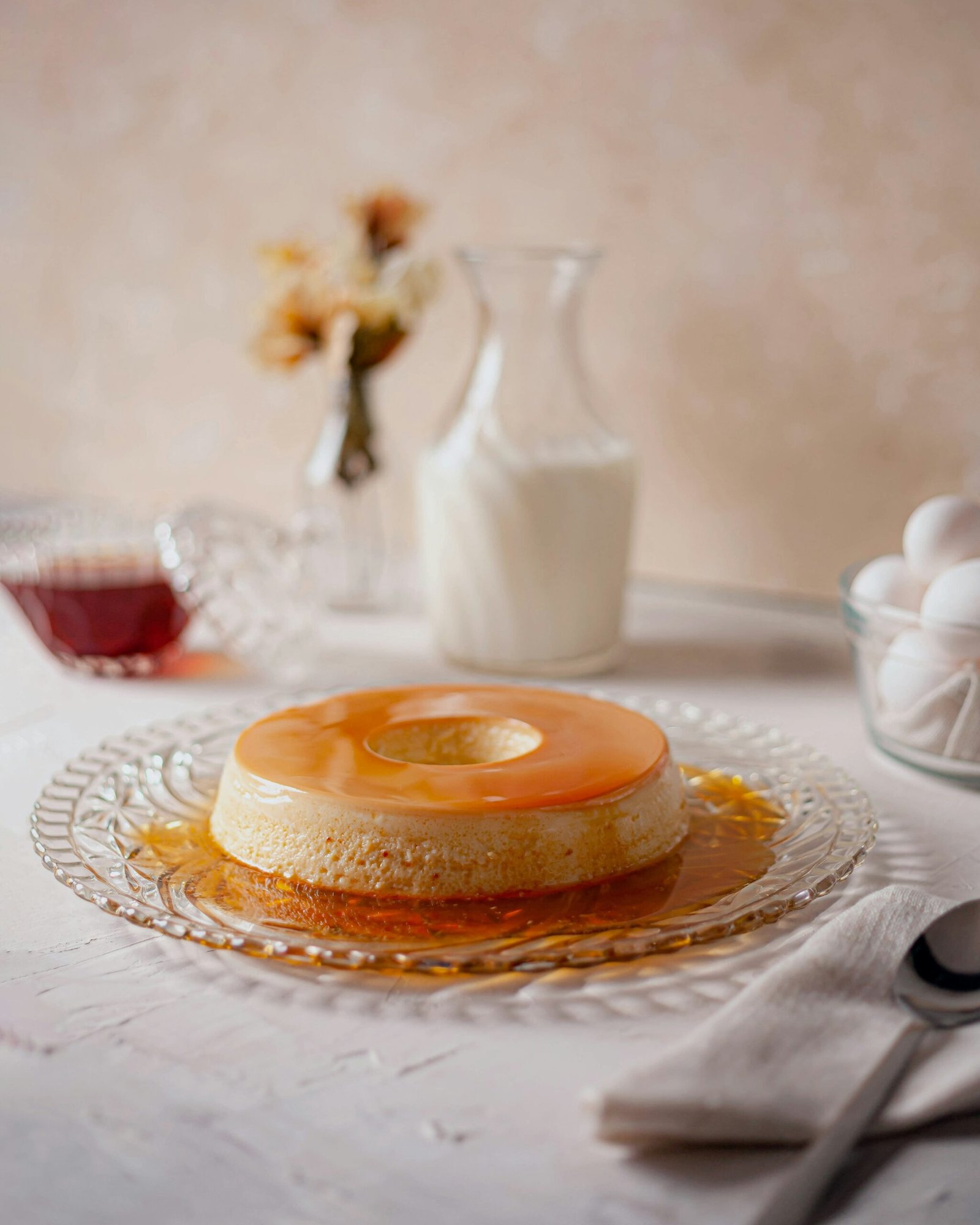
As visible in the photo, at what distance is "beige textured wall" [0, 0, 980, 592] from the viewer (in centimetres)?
114

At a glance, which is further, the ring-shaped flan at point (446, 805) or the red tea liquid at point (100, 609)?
the red tea liquid at point (100, 609)

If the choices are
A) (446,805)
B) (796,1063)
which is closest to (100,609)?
(446,805)

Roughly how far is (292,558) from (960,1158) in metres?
0.75

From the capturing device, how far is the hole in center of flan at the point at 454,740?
0.73m

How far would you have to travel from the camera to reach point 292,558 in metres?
1.08

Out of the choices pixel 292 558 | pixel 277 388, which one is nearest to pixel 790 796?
pixel 292 558

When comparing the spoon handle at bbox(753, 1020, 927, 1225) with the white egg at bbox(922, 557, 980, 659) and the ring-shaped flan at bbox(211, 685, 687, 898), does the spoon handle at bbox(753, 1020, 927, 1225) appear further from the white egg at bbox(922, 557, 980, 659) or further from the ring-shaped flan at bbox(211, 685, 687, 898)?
the white egg at bbox(922, 557, 980, 659)

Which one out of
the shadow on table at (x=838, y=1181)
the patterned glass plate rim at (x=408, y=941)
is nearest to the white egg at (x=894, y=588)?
the patterned glass plate rim at (x=408, y=941)

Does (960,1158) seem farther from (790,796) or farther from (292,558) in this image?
(292,558)

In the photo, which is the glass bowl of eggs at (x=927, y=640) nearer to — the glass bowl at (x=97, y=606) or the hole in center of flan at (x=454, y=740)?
the hole in center of flan at (x=454, y=740)

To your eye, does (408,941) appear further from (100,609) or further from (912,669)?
(100,609)

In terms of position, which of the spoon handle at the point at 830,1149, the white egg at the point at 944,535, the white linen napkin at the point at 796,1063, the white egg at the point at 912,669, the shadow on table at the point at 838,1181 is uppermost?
the white egg at the point at 944,535

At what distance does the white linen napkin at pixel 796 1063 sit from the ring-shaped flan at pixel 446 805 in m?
0.13

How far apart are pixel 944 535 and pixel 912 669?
0.28 feet
